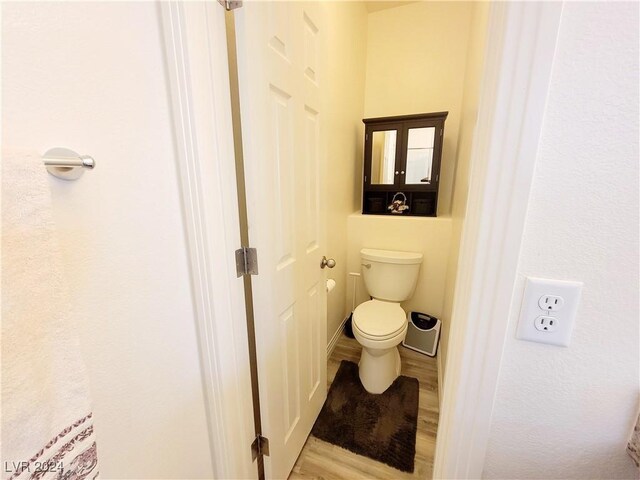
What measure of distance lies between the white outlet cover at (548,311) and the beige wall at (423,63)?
1.79m

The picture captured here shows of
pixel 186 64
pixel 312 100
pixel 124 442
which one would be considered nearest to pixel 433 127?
pixel 312 100

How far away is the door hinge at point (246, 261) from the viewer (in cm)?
82

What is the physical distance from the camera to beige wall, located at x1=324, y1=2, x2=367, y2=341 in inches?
63.4

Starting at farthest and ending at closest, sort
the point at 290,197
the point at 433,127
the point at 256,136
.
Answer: the point at 433,127
the point at 290,197
the point at 256,136

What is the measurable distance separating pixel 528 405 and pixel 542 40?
2.04 feet

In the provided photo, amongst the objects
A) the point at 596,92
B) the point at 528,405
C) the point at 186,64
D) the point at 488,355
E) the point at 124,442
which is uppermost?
the point at 186,64

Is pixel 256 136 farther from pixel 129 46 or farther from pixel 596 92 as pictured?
pixel 596 92

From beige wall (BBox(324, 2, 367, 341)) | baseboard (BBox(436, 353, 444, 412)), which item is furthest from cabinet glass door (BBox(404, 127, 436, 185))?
baseboard (BBox(436, 353, 444, 412))

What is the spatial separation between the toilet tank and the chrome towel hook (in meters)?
1.70

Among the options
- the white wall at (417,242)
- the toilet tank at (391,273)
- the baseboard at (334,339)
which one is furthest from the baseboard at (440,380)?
the baseboard at (334,339)

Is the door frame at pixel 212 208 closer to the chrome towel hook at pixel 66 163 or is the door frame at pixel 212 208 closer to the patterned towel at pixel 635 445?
the chrome towel hook at pixel 66 163

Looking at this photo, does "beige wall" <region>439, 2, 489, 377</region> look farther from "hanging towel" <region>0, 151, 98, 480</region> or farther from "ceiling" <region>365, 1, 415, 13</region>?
"hanging towel" <region>0, 151, 98, 480</region>

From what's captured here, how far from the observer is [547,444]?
0.50m

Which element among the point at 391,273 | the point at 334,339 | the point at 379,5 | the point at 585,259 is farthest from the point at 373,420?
the point at 379,5
